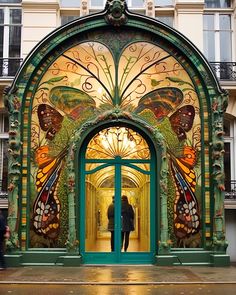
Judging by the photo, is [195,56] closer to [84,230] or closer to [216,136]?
[216,136]

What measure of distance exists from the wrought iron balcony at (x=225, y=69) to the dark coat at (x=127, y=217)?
21.5 ft

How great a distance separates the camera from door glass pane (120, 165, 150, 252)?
15.7 meters

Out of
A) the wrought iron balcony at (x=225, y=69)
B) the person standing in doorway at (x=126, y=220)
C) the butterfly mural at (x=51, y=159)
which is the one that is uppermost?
the wrought iron balcony at (x=225, y=69)

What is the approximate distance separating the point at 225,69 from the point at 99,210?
7535 millimetres

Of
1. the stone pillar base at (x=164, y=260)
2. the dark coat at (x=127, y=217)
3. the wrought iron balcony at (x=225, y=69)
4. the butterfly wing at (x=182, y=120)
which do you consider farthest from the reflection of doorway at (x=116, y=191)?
the wrought iron balcony at (x=225, y=69)

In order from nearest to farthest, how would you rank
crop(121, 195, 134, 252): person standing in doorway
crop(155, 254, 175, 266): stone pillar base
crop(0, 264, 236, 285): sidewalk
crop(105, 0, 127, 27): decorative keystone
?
1. crop(0, 264, 236, 285): sidewalk
2. crop(155, 254, 175, 266): stone pillar base
3. crop(121, 195, 134, 252): person standing in doorway
4. crop(105, 0, 127, 27): decorative keystone

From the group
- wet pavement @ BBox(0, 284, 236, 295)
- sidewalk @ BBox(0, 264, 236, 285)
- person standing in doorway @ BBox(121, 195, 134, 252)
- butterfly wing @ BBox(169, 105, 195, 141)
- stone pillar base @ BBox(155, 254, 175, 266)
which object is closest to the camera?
wet pavement @ BBox(0, 284, 236, 295)

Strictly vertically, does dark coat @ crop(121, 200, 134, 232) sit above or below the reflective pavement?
above

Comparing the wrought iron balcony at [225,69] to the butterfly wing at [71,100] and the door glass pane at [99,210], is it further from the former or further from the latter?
the door glass pane at [99,210]

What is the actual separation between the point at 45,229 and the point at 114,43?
5.86 metres

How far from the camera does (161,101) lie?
16016mm

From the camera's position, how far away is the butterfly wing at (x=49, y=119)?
1583 centimetres

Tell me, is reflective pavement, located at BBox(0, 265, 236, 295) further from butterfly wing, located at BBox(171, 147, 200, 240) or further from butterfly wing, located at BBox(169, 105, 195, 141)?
butterfly wing, located at BBox(169, 105, 195, 141)

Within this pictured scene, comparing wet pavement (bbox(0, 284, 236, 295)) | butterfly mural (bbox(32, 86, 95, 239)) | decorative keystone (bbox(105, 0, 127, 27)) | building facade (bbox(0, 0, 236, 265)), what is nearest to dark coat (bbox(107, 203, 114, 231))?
building facade (bbox(0, 0, 236, 265))
